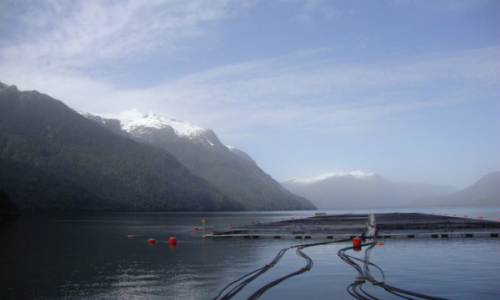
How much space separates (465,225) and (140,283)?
206 ft

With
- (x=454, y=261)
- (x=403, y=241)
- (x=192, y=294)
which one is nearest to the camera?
(x=192, y=294)

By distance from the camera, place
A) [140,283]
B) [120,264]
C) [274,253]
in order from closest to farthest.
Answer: [140,283] → [120,264] → [274,253]

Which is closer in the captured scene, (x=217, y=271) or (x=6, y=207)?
(x=217, y=271)

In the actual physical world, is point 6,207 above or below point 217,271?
above

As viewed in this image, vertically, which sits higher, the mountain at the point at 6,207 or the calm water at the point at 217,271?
the mountain at the point at 6,207

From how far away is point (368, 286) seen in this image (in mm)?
24906

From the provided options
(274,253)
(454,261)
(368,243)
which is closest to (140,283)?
(274,253)

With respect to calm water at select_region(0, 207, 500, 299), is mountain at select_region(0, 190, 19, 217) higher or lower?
higher

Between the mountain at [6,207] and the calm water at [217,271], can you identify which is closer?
the calm water at [217,271]

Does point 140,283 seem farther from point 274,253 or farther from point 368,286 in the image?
point 274,253

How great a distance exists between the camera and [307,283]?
26344 mm

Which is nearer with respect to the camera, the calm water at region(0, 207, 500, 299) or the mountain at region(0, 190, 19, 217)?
the calm water at region(0, 207, 500, 299)

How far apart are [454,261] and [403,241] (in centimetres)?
1886

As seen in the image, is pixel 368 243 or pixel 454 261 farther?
pixel 368 243
